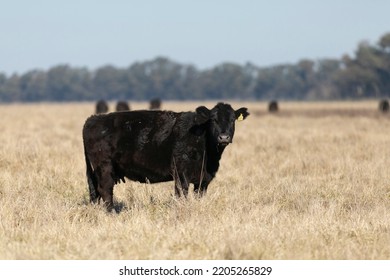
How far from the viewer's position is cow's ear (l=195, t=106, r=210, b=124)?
307 inches

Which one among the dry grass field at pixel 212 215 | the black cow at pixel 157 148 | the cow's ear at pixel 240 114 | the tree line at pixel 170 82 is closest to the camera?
the dry grass field at pixel 212 215

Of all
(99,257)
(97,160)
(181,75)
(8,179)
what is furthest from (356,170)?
(181,75)

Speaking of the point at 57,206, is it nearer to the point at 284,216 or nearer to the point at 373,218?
the point at 284,216

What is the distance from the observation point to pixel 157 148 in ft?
25.6

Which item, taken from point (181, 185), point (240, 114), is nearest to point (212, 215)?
point (181, 185)

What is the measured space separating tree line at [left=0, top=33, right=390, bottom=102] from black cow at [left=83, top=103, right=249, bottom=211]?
425 feet

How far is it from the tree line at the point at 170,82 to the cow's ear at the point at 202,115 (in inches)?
5103

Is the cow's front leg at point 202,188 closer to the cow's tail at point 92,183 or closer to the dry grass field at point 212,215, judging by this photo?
the dry grass field at point 212,215

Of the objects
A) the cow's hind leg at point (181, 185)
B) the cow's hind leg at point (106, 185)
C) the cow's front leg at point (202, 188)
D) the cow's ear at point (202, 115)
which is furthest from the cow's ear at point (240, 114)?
the cow's hind leg at point (106, 185)

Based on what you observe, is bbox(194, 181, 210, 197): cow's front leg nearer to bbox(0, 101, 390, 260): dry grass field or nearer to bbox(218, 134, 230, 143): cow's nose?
bbox(0, 101, 390, 260): dry grass field

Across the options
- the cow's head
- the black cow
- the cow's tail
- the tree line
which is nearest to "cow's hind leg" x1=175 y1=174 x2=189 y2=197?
the black cow

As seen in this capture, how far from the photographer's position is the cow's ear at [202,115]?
7.81m

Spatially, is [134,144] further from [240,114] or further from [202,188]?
[240,114]

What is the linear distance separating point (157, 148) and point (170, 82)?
157m
